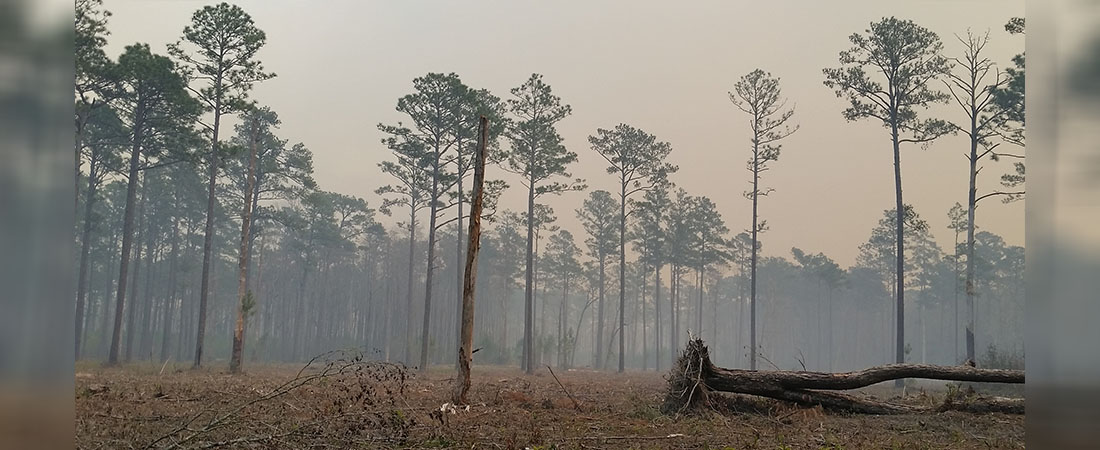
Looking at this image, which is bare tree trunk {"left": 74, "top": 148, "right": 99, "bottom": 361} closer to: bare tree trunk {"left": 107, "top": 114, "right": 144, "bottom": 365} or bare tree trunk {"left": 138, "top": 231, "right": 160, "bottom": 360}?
bare tree trunk {"left": 107, "top": 114, "right": 144, "bottom": 365}

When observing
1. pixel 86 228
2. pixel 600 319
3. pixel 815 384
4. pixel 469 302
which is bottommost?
pixel 600 319

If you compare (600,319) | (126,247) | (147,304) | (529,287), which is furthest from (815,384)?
(147,304)

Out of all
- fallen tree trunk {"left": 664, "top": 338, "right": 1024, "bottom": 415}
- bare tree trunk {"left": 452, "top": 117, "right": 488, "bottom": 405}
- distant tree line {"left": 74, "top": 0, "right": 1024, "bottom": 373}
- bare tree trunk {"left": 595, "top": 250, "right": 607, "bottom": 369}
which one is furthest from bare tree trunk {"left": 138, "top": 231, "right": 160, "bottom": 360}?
fallen tree trunk {"left": 664, "top": 338, "right": 1024, "bottom": 415}

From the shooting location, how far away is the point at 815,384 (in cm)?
1180

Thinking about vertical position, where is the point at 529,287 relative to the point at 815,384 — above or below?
above

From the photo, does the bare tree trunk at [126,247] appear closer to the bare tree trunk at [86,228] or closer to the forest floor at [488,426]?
the bare tree trunk at [86,228]

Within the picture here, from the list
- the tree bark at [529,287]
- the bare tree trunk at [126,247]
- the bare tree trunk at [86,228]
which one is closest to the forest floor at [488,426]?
the bare tree trunk at [126,247]

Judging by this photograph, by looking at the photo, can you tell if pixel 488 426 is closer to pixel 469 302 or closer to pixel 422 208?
pixel 469 302

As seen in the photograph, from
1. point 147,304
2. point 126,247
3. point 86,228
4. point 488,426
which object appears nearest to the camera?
point 488,426

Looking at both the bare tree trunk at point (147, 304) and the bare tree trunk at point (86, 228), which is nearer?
the bare tree trunk at point (86, 228)

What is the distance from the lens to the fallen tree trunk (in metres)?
11.8

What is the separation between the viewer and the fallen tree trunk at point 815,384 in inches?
464
